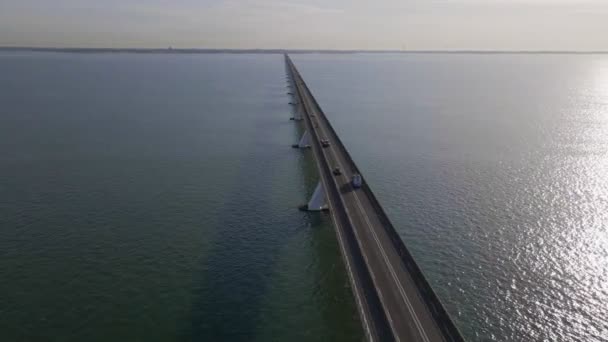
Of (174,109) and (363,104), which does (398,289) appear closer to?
(174,109)

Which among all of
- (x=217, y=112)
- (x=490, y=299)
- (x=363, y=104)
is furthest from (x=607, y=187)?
(x=217, y=112)

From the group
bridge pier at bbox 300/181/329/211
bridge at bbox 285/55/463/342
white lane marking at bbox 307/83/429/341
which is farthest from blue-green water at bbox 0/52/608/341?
white lane marking at bbox 307/83/429/341

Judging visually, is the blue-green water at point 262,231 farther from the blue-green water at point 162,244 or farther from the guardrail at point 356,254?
the guardrail at point 356,254

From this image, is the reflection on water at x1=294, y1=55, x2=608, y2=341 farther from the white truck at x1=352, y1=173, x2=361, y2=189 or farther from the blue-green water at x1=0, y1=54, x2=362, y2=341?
the blue-green water at x1=0, y1=54, x2=362, y2=341

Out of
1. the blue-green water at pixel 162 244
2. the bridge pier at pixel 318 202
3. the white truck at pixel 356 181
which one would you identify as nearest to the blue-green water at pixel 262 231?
the blue-green water at pixel 162 244

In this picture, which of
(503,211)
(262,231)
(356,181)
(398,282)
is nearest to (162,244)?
Answer: (262,231)
